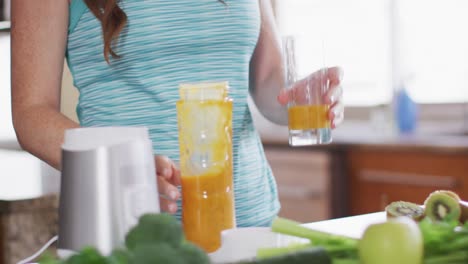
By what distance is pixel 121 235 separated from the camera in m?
0.90

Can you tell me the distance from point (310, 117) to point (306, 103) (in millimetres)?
24

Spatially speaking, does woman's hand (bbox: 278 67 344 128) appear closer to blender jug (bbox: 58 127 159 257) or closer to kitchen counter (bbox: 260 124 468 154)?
blender jug (bbox: 58 127 159 257)

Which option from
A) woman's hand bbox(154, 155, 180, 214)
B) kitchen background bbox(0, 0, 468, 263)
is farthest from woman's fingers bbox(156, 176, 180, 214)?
kitchen background bbox(0, 0, 468, 263)

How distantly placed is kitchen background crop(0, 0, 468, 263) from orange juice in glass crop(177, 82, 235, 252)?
1.55 meters

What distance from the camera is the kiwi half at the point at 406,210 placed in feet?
3.43

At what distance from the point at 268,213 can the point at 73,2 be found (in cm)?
52

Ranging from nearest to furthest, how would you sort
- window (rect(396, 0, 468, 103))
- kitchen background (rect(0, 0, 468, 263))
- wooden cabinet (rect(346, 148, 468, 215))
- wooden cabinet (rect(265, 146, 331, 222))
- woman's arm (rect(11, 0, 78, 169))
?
woman's arm (rect(11, 0, 78, 169)), kitchen background (rect(0, 0, 468, 263)), wooden cabinet (rect(346, 148, 468, 215)), wooden cabinet (rect(265, 146, 331, 222)), window (rect(396, 0, 468, 103))

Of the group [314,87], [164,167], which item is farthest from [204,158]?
[314,87]

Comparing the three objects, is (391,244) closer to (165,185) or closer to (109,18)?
(165,185)

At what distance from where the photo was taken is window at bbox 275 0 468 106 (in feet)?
11.9

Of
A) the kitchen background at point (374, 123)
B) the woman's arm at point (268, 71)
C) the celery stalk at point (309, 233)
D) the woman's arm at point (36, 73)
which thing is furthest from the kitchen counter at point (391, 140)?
the celery stalk at point (309, 233)

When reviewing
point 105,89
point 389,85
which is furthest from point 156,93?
point 389,85

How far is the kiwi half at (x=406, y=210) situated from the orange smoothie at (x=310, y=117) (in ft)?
0.63

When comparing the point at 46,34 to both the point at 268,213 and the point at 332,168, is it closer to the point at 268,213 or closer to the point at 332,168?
the point at 268,213
